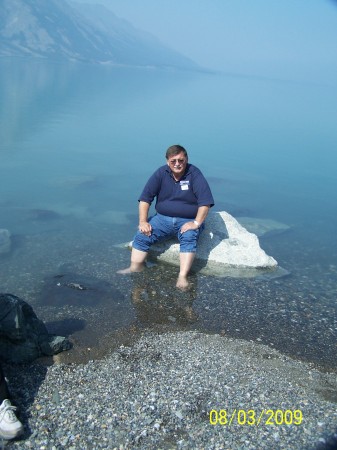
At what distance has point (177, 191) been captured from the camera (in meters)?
9.62

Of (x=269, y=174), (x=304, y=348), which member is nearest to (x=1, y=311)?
(x=304, y=348)

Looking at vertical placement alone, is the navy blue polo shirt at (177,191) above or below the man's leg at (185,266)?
above

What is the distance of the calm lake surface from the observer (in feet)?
26.5

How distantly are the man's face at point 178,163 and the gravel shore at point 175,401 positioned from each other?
12.6 feet

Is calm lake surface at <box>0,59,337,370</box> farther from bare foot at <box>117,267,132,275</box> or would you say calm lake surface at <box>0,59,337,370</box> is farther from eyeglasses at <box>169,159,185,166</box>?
eyeglasses at <box>169,159,185,166</box>

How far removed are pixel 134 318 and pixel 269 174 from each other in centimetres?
2239

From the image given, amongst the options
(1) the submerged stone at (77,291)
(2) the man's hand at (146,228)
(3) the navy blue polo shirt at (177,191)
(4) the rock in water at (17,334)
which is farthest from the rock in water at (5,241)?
(4) the rock in water at (17,334)

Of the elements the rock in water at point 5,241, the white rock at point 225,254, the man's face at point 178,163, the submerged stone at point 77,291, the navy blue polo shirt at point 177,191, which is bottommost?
the rock in water at point 5,241

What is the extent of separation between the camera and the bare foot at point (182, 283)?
9203mm

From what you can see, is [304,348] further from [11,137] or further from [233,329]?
[11,137]
